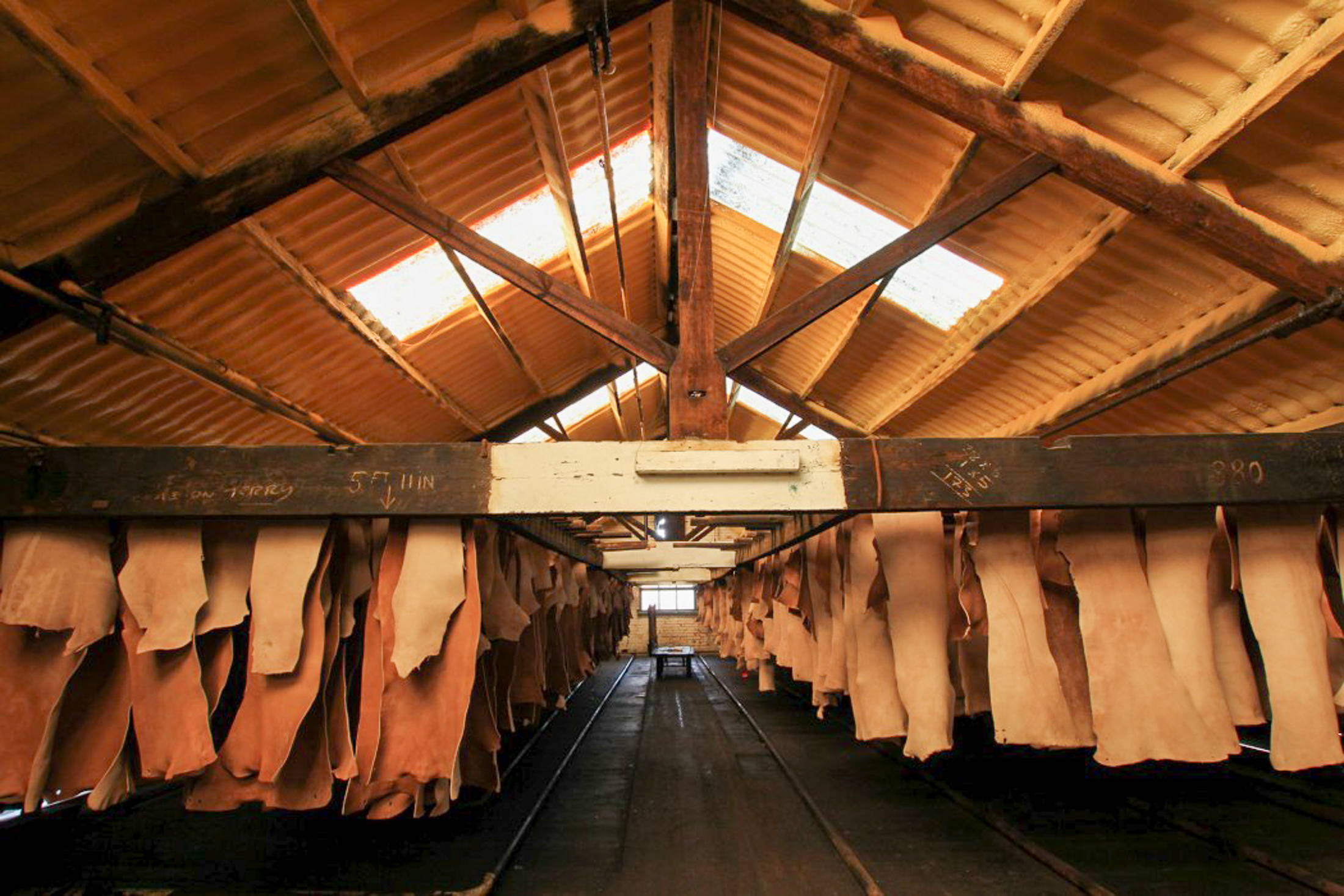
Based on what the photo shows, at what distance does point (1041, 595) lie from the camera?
8.52ft

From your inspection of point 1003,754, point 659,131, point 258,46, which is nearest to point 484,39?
point 258,46

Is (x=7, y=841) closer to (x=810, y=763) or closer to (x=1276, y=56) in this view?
(x=810, y=763)

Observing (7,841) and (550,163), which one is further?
(550,163)

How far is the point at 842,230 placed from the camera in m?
5.95

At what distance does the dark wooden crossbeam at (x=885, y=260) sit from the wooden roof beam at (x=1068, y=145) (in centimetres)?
17

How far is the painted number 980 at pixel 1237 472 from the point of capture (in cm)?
234

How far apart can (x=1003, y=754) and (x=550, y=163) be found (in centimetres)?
677

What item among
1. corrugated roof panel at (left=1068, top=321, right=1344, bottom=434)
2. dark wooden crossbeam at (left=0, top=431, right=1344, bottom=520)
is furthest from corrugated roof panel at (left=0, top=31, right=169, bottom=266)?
corrugated roof panel at (left=1068, top=321, right=1344, bottom=434)

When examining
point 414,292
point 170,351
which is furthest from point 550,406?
point 170,351

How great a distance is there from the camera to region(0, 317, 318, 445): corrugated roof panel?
4340mm

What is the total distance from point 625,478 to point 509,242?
15.0ft

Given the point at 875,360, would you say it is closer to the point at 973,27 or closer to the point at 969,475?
the point at 973,27

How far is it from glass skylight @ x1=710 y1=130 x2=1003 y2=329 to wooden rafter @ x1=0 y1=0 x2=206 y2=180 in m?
3.85

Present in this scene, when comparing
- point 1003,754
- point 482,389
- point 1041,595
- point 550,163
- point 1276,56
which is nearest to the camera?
point 1041,595
